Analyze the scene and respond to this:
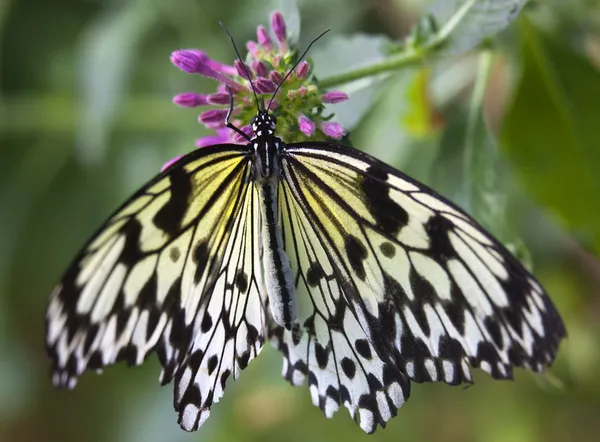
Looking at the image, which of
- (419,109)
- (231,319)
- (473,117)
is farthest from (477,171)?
(231,319)

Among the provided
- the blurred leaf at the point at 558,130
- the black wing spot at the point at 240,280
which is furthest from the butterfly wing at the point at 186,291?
the blurred leaf at the point at 558,130

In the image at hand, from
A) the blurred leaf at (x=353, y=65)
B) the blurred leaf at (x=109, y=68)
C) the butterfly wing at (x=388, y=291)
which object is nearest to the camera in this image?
the butterfly wing at (x=388, y=291)

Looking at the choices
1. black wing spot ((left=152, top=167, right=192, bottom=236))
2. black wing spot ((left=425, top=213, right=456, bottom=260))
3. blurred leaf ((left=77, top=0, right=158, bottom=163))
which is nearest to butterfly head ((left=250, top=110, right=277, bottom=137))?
black wing spot ((left=152, top=167, right=192, bottom=236))

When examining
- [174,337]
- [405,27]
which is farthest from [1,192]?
[174,337]

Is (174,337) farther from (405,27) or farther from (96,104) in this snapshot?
(405,27)

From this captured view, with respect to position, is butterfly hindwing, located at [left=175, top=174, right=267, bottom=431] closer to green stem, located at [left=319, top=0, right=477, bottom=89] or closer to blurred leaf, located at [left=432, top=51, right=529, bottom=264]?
green stem, located at [left=319, top=0, right=477, bottom=89]

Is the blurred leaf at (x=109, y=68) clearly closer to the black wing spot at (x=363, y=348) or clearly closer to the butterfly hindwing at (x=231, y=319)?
the butterfly hindwing at (x=231, y=319)

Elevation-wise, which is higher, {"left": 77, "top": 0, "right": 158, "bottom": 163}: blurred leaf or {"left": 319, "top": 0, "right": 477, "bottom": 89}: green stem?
{"left": 77, "top": 0, "right": 158, "bottom": 163}: blurred leaf

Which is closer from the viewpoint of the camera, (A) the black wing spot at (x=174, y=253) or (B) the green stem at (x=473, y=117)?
(A) the black wing spot at (x=174, y=253)

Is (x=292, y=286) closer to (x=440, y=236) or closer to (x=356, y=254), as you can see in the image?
(x=356, y=254)
